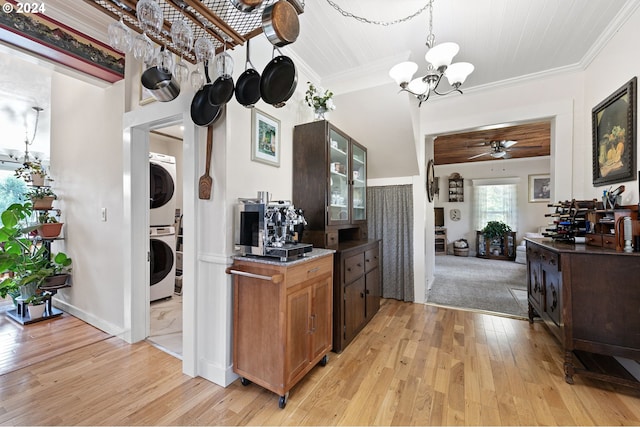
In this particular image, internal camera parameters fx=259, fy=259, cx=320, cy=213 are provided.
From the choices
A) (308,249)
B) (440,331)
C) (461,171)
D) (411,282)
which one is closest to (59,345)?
(308,249)

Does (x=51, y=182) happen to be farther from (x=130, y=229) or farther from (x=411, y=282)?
(x=411, y=282)

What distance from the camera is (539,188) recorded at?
21.5ft

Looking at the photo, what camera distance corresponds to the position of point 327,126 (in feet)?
7.76

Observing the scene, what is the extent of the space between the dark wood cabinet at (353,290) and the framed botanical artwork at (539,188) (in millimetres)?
6042

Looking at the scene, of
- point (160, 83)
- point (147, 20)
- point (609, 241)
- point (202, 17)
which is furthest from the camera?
point (609, 241)

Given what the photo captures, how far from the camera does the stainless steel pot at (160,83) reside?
1.50 metres

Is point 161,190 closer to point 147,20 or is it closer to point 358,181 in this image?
point 358,181

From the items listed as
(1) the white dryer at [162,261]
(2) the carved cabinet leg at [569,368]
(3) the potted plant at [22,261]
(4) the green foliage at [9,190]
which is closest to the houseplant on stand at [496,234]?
(2) the carved cabinet leg at [569,368]

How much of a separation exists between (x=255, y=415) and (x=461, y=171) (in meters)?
7.76

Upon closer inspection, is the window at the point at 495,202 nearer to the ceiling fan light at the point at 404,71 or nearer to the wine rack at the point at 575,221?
the wine rack at the point at 575,221

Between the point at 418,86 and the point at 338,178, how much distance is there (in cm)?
107

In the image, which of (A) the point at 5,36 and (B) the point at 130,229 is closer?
(A) the point at 5,36

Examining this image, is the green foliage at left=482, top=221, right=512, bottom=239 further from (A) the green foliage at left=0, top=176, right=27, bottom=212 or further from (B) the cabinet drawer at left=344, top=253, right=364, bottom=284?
(A) the green foliage at left=0, top=176, right=27, bottom=212

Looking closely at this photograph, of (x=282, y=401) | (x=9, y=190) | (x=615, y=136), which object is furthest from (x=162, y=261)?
(x=615, y=136)
